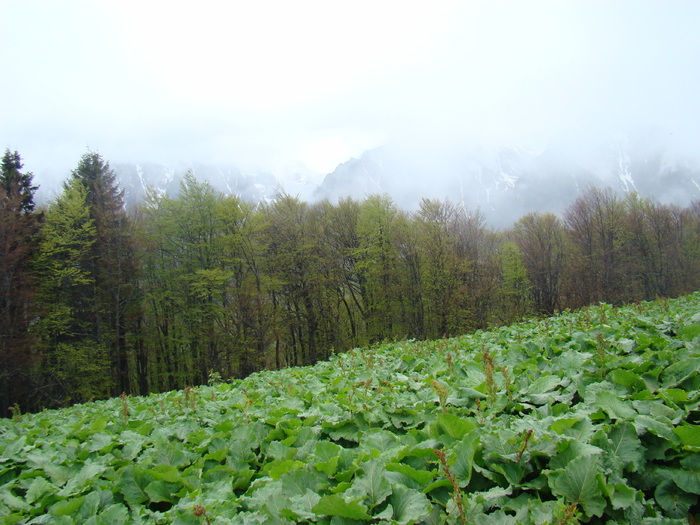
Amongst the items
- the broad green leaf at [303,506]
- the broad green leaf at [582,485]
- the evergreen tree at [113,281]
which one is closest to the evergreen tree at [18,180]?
the evergreen tree at [113,281]

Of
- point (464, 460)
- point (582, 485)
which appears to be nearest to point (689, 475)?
point (582, 485)

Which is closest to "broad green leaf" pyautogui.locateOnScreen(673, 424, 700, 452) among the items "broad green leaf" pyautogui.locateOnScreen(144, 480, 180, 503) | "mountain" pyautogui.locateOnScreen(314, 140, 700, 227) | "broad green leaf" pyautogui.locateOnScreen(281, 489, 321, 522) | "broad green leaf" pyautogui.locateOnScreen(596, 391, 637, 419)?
"broad green leaf" pyautogui.locateOnScreen(596, 391, 637, 419)

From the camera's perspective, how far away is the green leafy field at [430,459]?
146cm

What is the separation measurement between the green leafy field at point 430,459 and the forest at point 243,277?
1865 centimetres

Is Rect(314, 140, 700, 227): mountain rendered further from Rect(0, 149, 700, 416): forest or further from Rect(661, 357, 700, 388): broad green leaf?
Rect(661, 357, 700, 388): broad green leaf

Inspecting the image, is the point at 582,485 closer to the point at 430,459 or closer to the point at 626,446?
the point at 626,446

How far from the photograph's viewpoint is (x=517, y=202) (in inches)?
6471

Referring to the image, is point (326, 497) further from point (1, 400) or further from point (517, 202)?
point (517, 202)

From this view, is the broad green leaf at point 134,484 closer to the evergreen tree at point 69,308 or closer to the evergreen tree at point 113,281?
the evergreen tree at point 69,308

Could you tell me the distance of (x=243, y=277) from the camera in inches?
954

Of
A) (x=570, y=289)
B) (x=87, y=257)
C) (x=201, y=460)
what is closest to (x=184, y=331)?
(x=87, y=257)

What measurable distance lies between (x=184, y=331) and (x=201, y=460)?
78.1 ft

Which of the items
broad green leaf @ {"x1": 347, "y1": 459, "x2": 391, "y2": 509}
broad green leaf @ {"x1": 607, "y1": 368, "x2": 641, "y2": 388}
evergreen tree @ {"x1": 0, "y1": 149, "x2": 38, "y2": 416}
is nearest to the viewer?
broad green leaf @ {"x1": 347, "y1": 459, "x2": 391, "y2": 509}

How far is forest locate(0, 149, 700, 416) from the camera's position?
64.1 feet
